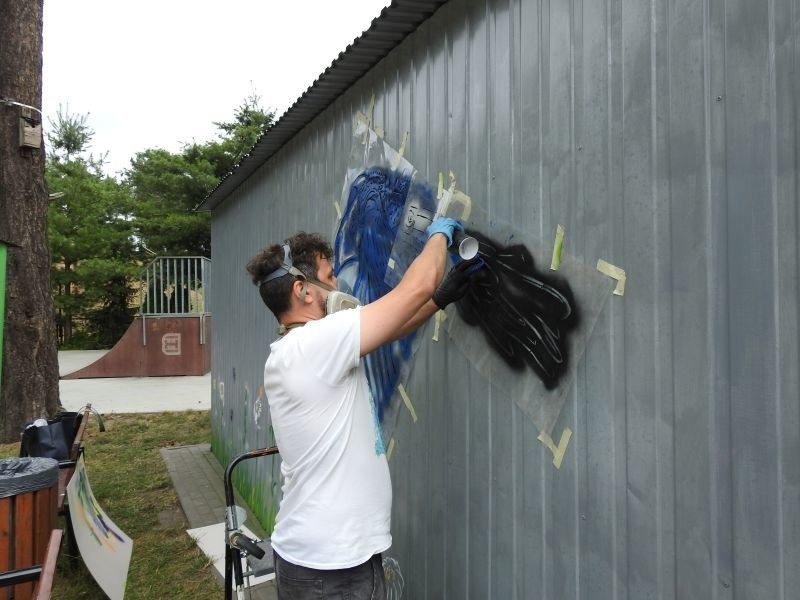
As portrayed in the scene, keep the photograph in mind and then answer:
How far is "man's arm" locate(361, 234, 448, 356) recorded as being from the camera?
81.1 inches

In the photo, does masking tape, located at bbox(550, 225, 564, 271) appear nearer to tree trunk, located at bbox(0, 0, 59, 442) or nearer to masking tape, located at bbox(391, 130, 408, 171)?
masking tape, located at bbox(391, 130, 408, 171)

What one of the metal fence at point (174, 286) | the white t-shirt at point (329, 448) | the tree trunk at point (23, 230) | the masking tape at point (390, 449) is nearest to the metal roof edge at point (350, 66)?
the white t-shirt at point (329, 448)

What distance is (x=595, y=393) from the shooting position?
1.84 m

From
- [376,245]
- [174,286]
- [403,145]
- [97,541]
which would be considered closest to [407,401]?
[376,245]

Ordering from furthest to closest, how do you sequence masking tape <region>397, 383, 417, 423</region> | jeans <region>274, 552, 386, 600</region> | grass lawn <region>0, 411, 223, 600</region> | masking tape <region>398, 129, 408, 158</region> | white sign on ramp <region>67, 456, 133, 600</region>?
grass lawn <region>0, 411, 223, 600</region> → white sign on ramp <region>67, 456, 133, 600</region> → masking tape <region>398, 129, 408, 158</region> → masking tape <region>397, 383, 417, 423</region> → jeans <region>274, 552, 386, 600</region>

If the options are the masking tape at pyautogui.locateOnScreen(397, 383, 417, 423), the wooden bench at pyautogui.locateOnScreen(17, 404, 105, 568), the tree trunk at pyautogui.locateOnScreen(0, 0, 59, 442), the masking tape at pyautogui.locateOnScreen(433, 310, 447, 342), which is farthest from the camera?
the tree trunk at pyautogui.locateOnScreen(0, 0, 59, 442)

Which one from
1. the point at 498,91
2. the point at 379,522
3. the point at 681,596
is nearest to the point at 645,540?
the point at 681,596

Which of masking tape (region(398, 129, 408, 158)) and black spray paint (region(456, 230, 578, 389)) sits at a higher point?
masking tape (region(398, 129, 408, 158))

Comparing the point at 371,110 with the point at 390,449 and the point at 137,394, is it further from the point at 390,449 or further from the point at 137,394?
the point at 137,394

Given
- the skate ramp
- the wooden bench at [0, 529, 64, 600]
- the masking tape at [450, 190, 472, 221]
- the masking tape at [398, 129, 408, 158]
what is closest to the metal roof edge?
the masking tape at [398, 129, 408, 158]

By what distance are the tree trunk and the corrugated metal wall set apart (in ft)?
24.2

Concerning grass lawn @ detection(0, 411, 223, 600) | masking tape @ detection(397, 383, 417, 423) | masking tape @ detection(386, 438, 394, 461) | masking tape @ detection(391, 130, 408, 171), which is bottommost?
grass lawn @ detection(0, 411, 223, 600)

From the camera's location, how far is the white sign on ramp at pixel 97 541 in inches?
166

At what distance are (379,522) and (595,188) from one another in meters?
1.39
